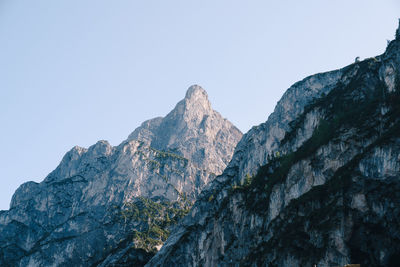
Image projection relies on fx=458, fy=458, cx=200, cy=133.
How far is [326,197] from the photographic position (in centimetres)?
11244

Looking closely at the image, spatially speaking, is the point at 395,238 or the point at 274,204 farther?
the point at 274,204

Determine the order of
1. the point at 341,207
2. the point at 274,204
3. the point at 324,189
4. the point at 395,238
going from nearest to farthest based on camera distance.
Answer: the point at 395,238 → the point at 341,207 → the point at 324,189 → the point at 274,204

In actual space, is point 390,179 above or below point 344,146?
below

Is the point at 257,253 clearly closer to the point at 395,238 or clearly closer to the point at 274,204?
the point at 274,204

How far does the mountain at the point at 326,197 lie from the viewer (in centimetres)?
9625

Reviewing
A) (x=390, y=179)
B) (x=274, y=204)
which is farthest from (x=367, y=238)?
(x=274, y=204)

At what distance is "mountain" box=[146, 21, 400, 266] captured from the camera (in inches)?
3789

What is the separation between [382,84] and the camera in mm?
140625

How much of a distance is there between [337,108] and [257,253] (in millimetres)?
56586

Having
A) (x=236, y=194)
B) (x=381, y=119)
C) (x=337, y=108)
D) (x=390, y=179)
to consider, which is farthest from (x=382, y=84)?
(x=236, y=194)

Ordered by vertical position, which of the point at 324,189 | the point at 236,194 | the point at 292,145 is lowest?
the point at 324,189

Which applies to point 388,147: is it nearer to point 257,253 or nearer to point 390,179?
point 390,179

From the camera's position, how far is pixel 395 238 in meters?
87.6

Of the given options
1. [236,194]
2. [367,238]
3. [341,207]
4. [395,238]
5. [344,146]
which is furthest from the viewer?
[236,194]
